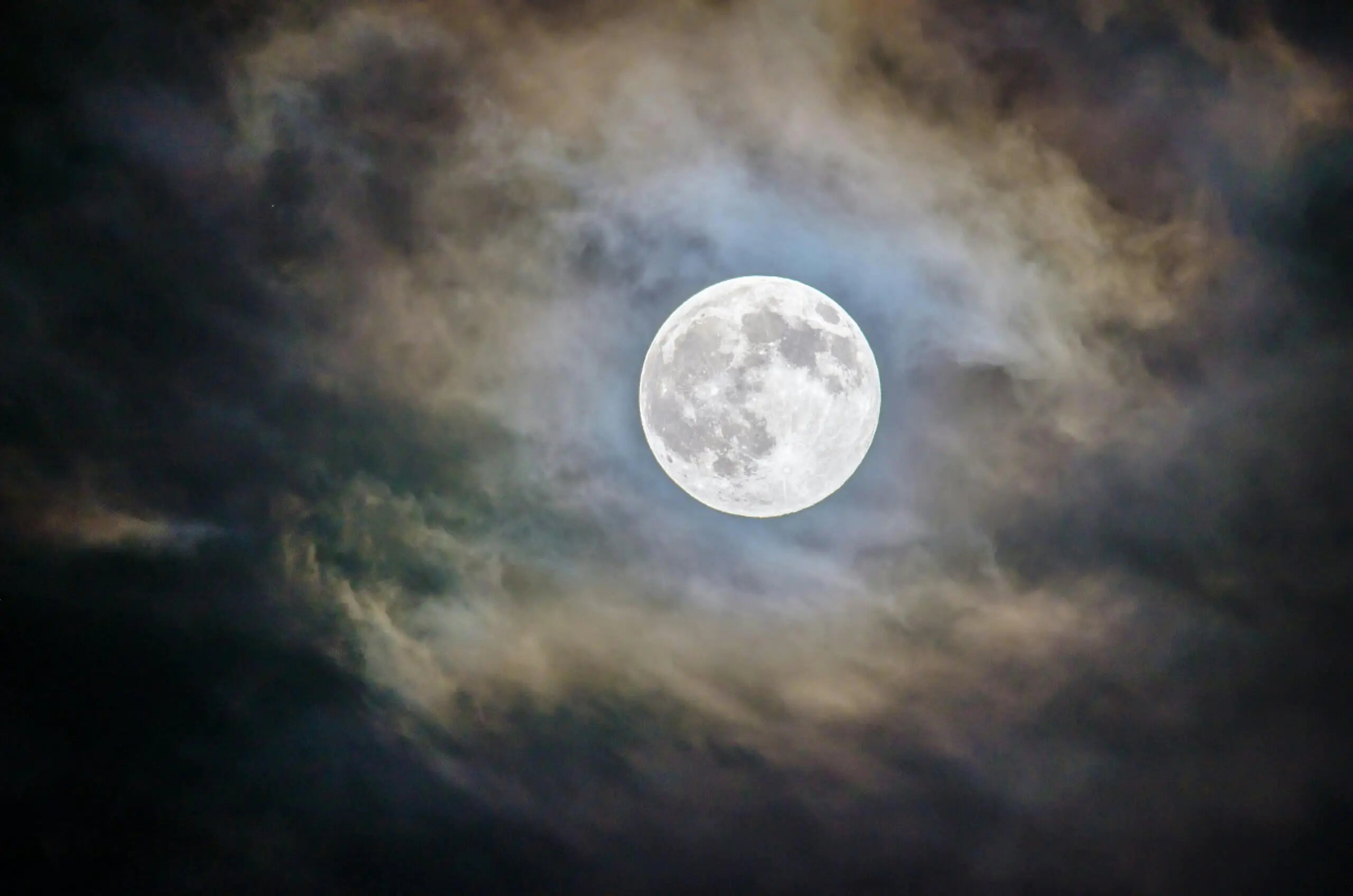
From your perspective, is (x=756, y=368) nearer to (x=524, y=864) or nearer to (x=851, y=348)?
(x=851, y=348)

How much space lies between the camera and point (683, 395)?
47.3 feet

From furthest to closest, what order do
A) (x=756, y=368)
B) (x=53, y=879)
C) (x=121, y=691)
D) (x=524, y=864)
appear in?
(x=524, y=864), (x=53, y=879), (x=121, y=691), (x=756, y=368)

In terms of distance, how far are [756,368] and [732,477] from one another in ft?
7.37

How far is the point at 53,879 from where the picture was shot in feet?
73.4

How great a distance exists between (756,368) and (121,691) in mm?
20385

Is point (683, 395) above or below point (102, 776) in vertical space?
above

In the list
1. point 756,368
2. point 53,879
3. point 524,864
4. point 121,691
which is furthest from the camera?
point 524,864

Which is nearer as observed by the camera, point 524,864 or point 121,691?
point 121,691

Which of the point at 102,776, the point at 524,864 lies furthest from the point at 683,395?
the point at 102,776

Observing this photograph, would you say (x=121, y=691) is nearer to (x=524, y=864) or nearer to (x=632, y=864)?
(x=524, y=864)

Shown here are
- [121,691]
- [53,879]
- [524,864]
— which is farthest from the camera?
[524,864]

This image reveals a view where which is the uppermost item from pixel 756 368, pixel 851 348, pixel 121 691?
pixel 851 348

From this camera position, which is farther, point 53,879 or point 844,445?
point 53,879

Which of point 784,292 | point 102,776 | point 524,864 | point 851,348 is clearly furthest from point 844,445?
point 102,776
